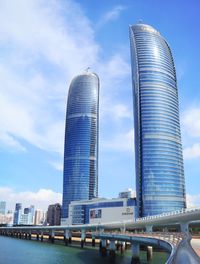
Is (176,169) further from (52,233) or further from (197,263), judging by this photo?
(197,263)

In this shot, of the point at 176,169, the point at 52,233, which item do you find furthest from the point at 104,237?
the point at 176,169

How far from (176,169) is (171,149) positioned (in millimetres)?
12245

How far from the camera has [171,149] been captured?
19725cm

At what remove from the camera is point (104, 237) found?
335 ft

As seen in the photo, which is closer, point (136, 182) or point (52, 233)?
point (52, 233)

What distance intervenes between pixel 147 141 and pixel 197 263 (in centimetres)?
17258

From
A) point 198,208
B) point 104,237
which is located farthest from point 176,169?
point 198,208

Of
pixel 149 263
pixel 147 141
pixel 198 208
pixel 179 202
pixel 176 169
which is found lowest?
pixel 149 263

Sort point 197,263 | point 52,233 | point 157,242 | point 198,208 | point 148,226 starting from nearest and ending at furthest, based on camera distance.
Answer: point 197,263, point 157,242, point 198,208, point 148,226, point 52,233

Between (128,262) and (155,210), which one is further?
(155,210)

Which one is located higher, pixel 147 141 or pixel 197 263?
pixel 147 141

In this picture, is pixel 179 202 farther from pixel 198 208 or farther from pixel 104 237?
pixel 198 208

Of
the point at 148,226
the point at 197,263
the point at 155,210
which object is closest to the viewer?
the point at 197,263

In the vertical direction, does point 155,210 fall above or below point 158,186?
below
